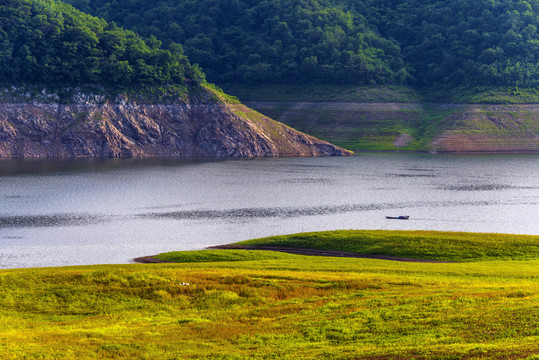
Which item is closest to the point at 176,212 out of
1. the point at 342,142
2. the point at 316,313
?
the point at 316,313

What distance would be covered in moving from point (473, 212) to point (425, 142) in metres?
104

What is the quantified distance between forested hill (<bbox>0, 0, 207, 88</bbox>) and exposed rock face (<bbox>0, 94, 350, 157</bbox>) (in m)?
7.31

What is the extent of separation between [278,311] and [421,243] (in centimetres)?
2684

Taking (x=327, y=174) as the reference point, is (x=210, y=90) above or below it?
above

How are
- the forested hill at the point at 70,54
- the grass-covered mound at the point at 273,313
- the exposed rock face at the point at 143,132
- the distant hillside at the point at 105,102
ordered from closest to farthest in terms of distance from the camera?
1. the grass-covered mound at the point at 273,313
2. the exposed rock face at the point at 143,132
3. the distant hillside at the point at 105,102
4. the forested hill at the point at 70,54

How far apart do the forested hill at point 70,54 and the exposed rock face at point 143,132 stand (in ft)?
24.0

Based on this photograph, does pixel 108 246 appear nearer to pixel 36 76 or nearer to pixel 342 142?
pixel 36 76

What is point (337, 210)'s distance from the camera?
79.9 metres

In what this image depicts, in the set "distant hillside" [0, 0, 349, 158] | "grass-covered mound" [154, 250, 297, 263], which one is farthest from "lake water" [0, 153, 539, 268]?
"distant hillside" [0, 0, 349, 158]

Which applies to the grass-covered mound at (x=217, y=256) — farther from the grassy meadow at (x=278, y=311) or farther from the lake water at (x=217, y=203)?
the grassy meadow at (x=278, y=311)

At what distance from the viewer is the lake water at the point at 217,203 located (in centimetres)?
6106

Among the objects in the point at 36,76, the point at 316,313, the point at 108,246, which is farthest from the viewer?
the point at 36,76

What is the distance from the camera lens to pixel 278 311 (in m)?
32.2

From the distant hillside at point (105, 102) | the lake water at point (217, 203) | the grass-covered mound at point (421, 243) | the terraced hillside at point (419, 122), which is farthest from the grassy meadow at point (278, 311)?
the terraced hillside at point (419, 122)
